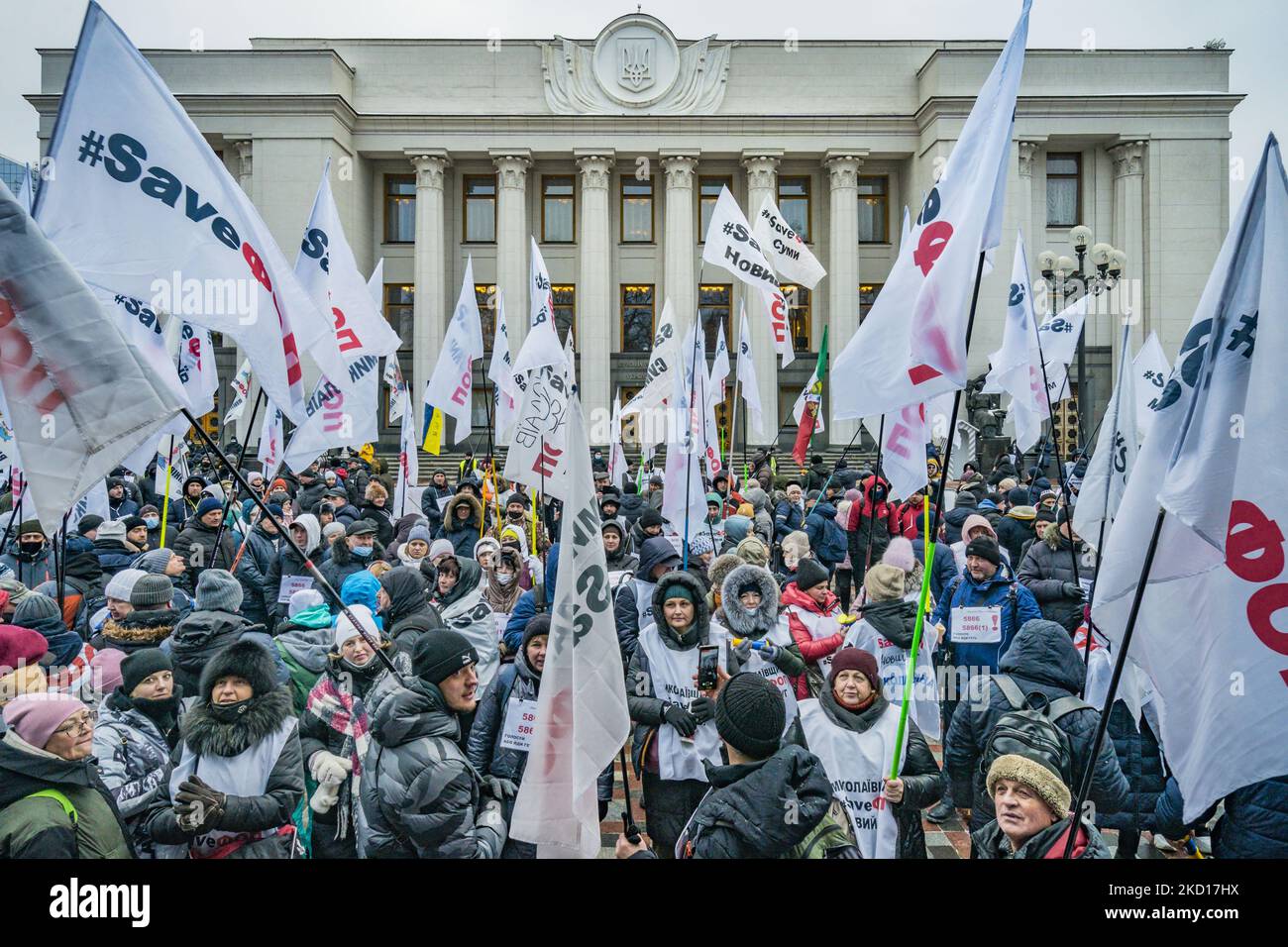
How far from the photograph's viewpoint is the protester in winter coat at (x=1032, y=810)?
2.98 meters

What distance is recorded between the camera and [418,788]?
3.09 meters

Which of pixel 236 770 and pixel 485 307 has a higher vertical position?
pixel 485 307

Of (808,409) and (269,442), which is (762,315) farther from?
(269,442)

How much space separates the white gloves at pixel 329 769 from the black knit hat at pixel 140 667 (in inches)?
28.9

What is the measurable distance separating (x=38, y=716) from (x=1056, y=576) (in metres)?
6.50

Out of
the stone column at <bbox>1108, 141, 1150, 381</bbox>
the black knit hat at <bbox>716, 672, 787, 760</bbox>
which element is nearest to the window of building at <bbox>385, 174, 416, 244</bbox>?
the stone column at <bbox>1108, 141, 1150, 381</bbox>

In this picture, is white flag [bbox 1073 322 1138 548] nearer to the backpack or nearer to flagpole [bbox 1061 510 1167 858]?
the backpack

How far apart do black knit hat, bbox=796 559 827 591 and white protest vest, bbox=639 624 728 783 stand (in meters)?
1.15

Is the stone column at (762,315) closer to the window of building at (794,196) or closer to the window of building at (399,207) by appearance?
the window of building at (794,196)

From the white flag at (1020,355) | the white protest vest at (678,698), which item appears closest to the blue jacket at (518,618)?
the white protest vest at (678,698)

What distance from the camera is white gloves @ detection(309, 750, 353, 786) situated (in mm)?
3535

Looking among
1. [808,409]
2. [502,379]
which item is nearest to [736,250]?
[502,379]
